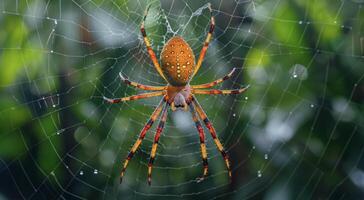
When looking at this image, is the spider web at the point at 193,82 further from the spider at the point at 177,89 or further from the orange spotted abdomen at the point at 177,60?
the orange spotted abdomen at the point at 177,60

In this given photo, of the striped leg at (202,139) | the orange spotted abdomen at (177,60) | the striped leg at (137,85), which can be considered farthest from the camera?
the striped leg at (202,139)

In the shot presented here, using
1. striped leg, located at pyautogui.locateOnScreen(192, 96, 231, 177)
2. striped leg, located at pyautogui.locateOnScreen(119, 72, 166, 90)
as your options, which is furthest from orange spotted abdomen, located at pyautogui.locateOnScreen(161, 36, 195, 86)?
striped leg, located at pyautogui.locateOnScreen(192, 96, 231, 177)

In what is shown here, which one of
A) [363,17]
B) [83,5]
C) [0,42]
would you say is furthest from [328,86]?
[0,42]

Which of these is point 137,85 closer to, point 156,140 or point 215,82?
point 156,140

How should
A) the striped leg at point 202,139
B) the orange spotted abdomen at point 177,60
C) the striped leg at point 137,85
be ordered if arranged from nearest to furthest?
the orange spotted abdomen at point 177,60 → the striped leg at point 137,85 → the striped leg at point 202,139

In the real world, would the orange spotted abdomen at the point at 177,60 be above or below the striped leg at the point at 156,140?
above

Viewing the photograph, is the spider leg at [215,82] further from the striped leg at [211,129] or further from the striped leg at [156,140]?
the striped leg at [156,140]

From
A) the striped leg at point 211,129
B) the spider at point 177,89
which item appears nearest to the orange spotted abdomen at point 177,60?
the spider at point 177,89

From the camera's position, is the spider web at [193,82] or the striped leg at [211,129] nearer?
the spider web at [193,82]
